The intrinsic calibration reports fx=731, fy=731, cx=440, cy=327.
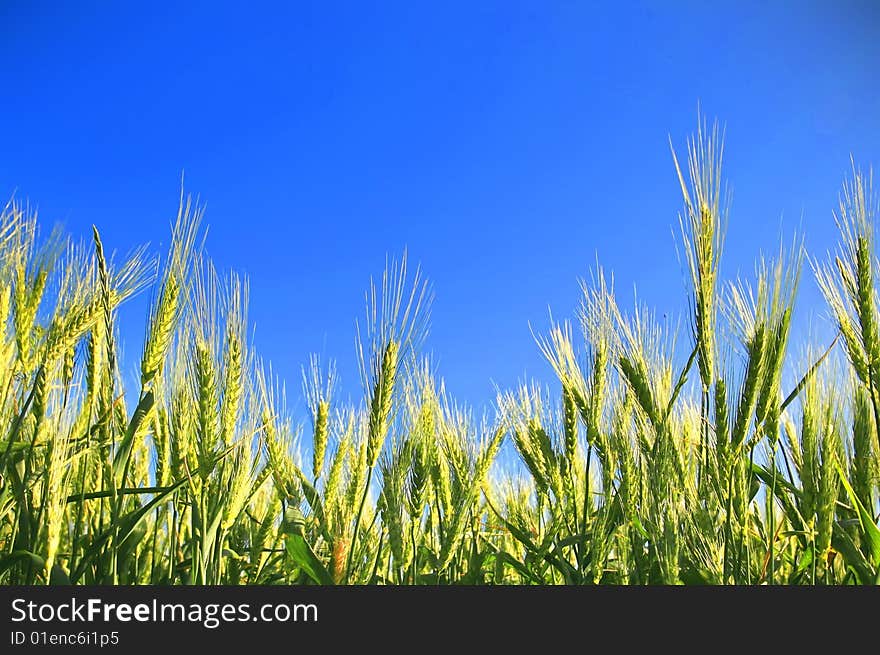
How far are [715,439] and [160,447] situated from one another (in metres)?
1.59

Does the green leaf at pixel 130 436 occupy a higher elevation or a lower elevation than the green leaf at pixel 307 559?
higher

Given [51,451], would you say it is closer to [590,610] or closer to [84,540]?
[84,540]

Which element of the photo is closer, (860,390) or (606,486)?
(606,486)

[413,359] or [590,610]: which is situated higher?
[413,359]

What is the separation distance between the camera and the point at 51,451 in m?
1.72

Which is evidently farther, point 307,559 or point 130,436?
point 307,559

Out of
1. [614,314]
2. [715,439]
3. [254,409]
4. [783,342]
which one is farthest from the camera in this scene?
[614,314]

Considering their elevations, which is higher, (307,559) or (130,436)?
(130,436)

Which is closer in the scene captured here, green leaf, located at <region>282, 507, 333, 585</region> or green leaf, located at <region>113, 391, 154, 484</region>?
green leaf, located at <region>113, 391, 154, 484</region>

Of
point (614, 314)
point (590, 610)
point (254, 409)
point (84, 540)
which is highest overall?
point (614, 314)

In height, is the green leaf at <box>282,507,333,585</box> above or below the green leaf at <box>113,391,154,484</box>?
below

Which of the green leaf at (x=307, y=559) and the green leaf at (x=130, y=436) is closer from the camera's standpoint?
the green leaf at (x=130, y=436)

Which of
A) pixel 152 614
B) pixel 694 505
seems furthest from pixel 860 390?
pixel 152 614

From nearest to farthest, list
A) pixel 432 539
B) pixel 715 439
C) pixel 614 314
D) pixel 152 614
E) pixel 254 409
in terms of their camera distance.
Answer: pixel 152 614 → pixel 715 439 → pixel 254 409 → pixel 614 314 → pixel 432 539
